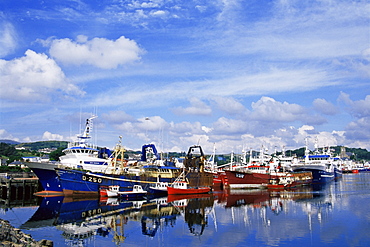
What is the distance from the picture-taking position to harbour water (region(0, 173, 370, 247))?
2467 cm

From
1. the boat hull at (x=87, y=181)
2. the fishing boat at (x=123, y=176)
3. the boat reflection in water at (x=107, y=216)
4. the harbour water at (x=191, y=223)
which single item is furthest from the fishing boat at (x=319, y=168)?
the boat hull at (x=87, y=181)

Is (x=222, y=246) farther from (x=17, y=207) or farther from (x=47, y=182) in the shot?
(x=47, y=182)

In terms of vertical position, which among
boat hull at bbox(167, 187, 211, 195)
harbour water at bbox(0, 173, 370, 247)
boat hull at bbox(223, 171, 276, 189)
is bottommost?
harbour water at bbox(0, 173, 370, 247)

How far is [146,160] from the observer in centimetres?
6962

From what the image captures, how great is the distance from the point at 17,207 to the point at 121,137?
2002 centimetres

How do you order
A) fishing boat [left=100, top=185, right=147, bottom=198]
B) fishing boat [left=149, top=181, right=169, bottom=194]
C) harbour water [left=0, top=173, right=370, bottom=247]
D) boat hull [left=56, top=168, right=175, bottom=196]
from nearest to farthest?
harbour water [left=0, top=173, right=370, bottom=247] < boat hull [left=56, top=168, right=175, bottom=196] < fishing boat [left=100, top=185, right=147, bottom=198] < fishing boat [left=149, top=181, right=169, bottom=194]

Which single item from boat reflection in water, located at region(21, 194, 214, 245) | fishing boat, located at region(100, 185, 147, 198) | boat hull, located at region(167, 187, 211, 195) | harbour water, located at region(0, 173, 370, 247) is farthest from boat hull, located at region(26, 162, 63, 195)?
boat hull, located at region(167, 187, 211, 195)

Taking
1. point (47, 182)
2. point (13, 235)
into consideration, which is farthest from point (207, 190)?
point (13, 235)

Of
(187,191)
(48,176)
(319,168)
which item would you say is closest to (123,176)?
(48,176)

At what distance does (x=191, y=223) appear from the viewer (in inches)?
1246

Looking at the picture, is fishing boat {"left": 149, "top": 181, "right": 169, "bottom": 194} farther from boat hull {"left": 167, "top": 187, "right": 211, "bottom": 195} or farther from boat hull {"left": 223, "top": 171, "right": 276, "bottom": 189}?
boat hull {"left": 223, "top": 171, "right": 276, "bottom": 189}

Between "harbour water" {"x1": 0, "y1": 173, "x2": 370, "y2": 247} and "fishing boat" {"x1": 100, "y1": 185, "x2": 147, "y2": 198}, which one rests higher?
"fishing boat" {"x1": 100, "y1": 185, "x2": 147, "y2": 198}

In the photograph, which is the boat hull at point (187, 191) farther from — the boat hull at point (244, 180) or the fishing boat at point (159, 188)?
the boat hull at point (244, 180)

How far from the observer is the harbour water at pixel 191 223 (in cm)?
2467
